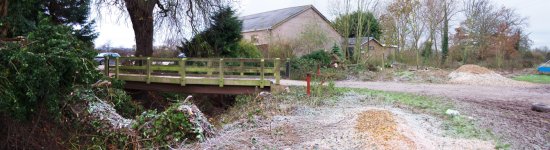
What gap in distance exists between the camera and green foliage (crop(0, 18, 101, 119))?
23.1 ft

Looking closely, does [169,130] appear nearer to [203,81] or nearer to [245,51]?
[203,81]

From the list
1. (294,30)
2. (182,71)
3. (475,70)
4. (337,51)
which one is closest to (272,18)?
(294,30)

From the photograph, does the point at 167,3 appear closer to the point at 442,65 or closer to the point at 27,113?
the point at 27,113

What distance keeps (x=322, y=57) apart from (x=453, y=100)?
12.0 m

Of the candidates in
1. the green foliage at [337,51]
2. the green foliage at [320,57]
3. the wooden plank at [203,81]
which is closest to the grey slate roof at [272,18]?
the green foliage at [337,51]

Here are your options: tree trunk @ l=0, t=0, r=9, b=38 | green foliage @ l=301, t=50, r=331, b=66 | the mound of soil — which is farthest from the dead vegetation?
green foliage @ l=301, t=50, r=331, b=66

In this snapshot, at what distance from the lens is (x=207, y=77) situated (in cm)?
1309

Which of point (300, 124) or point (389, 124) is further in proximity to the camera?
point (300, 124)

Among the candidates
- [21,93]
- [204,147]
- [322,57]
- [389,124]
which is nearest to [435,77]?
[322,57]

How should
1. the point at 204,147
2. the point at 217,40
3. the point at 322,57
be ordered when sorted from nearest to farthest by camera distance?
the point at 204,147, the point at 217,40, the point at 322,57

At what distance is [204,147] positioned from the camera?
6.51m

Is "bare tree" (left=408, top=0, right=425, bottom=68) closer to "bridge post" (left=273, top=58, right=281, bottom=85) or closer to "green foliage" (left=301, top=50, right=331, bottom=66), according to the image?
"green foliage" (left=301, top=50, right=331, bottom=66)

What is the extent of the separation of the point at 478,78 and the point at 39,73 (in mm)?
16828

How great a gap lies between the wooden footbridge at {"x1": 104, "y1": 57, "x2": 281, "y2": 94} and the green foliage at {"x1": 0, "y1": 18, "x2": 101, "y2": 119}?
4.47 metres
